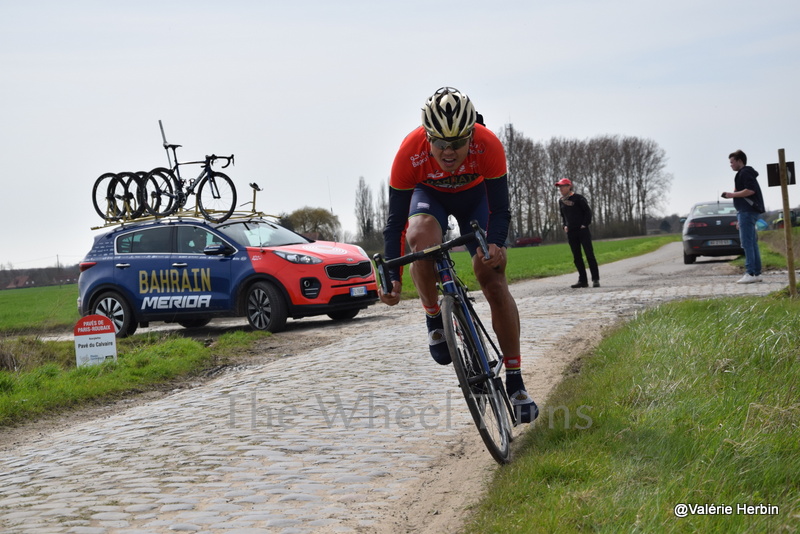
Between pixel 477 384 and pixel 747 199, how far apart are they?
35.6 feet

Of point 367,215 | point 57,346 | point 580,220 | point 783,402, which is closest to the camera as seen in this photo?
point 783,402

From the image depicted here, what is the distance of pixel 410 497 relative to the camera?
4523mm

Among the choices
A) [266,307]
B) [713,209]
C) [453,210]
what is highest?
[713,209]

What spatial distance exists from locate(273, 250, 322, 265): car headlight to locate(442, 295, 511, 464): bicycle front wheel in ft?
29.4

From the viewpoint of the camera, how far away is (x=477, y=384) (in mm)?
4953

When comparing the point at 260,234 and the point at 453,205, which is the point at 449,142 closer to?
the point at 453,205

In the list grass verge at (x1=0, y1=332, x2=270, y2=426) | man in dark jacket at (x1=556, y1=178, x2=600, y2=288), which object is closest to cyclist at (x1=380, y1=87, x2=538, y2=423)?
grass verge at (x1=0, y1=332, x2=270, y2=426)

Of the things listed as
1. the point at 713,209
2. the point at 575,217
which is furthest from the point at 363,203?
the point at 575,217

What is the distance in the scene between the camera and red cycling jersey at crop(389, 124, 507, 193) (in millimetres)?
5184

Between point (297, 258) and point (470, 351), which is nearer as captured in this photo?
point (470, 351)

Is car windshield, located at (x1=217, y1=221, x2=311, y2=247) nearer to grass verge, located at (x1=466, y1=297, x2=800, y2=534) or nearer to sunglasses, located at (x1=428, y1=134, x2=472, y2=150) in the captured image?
grass verge, located at (x1=466, y1=297, x2=800, y2=534)

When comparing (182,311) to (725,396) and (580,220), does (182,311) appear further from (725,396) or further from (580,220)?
(725,396)

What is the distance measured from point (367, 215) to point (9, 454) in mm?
92240

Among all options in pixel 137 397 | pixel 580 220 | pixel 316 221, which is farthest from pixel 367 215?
pixel 137 397
